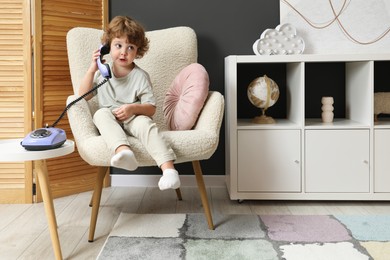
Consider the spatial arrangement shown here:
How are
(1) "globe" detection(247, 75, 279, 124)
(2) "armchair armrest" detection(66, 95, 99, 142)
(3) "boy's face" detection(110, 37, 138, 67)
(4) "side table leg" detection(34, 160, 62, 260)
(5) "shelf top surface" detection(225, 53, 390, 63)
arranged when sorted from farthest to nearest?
(1) "globe" detection(247, 75, 279, 124) → (5) "shelf top surface" detection(225, 53, 390, 63) → (3) "boy's face" detection(110, 37, 138, 67) → (2) "armchair armrest" detection(66, 95, 99, 142) → (4) "side table leg" detection(34, 160, 62, 260)

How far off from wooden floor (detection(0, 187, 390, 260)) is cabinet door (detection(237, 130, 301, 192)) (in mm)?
120

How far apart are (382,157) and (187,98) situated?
1111mm

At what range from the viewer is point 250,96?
7.90ft

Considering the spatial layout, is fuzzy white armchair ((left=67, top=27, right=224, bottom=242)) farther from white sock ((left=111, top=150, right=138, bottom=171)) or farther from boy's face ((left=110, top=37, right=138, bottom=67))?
boy's face ((left=110, top=37, right=138, bottom=67))

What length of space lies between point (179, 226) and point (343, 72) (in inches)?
58.9

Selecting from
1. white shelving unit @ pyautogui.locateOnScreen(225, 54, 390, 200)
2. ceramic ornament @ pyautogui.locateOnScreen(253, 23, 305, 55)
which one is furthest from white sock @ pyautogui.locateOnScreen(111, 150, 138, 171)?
ceramic ornament @ pyautogui.locateOnScreen(253, 23, 305, 55)

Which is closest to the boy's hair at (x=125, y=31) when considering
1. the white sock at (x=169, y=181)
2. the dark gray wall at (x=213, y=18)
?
the white sock at (x=169, y=181)

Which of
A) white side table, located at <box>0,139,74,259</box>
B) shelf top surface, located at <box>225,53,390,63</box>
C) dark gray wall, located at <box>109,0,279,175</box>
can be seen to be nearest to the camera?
white side table, located at <box>0,139,74,259</box>

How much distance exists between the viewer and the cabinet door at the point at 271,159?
7.50 feet

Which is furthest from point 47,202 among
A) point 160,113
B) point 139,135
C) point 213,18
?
point 213,18

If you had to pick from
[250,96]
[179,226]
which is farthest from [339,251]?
[250,96]

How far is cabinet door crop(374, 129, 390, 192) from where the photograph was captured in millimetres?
2271

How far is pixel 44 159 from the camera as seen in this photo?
154cm

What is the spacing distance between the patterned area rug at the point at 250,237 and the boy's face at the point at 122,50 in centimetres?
74
